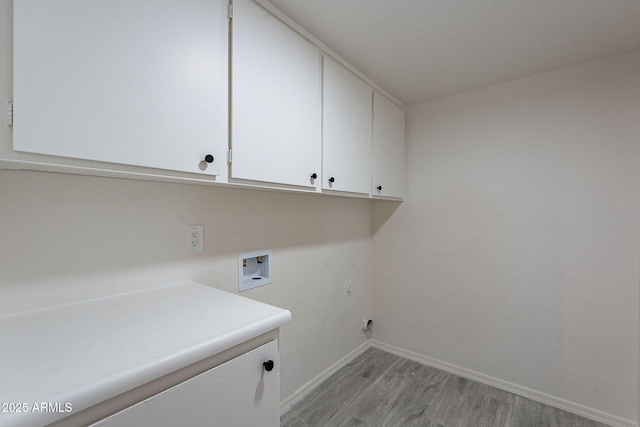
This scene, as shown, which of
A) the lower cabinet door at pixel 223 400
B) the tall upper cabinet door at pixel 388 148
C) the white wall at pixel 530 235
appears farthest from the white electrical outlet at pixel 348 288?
the lower cabinet door at pixel 223 400

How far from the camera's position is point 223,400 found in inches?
29.0

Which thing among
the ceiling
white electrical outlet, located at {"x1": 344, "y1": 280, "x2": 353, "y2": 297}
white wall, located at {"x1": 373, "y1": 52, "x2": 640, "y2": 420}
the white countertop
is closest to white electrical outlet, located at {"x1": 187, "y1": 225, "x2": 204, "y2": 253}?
the white countertop

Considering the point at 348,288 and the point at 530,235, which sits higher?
the point at 530,235

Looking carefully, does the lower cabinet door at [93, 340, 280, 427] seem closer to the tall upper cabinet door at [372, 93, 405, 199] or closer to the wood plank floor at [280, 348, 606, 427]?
the wood plank floor at [280, 348, 606, 427]

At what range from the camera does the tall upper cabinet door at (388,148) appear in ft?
6.51

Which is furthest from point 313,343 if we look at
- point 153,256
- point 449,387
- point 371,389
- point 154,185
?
point 154,185

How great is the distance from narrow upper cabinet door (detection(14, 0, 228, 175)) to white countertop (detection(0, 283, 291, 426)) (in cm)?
47

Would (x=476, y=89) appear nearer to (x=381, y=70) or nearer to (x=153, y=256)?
(x=381, y=70)

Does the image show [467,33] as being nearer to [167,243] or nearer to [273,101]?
[273,101]

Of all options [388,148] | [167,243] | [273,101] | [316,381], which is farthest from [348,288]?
[273,101]

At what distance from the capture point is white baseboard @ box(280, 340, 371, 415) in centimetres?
172

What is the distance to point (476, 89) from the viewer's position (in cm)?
207

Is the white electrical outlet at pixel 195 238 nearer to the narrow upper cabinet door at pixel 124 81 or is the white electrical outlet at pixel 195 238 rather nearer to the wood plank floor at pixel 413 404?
the narrow upper cabinet door at pixel 124 81

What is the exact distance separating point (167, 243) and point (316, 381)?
1.43 m
